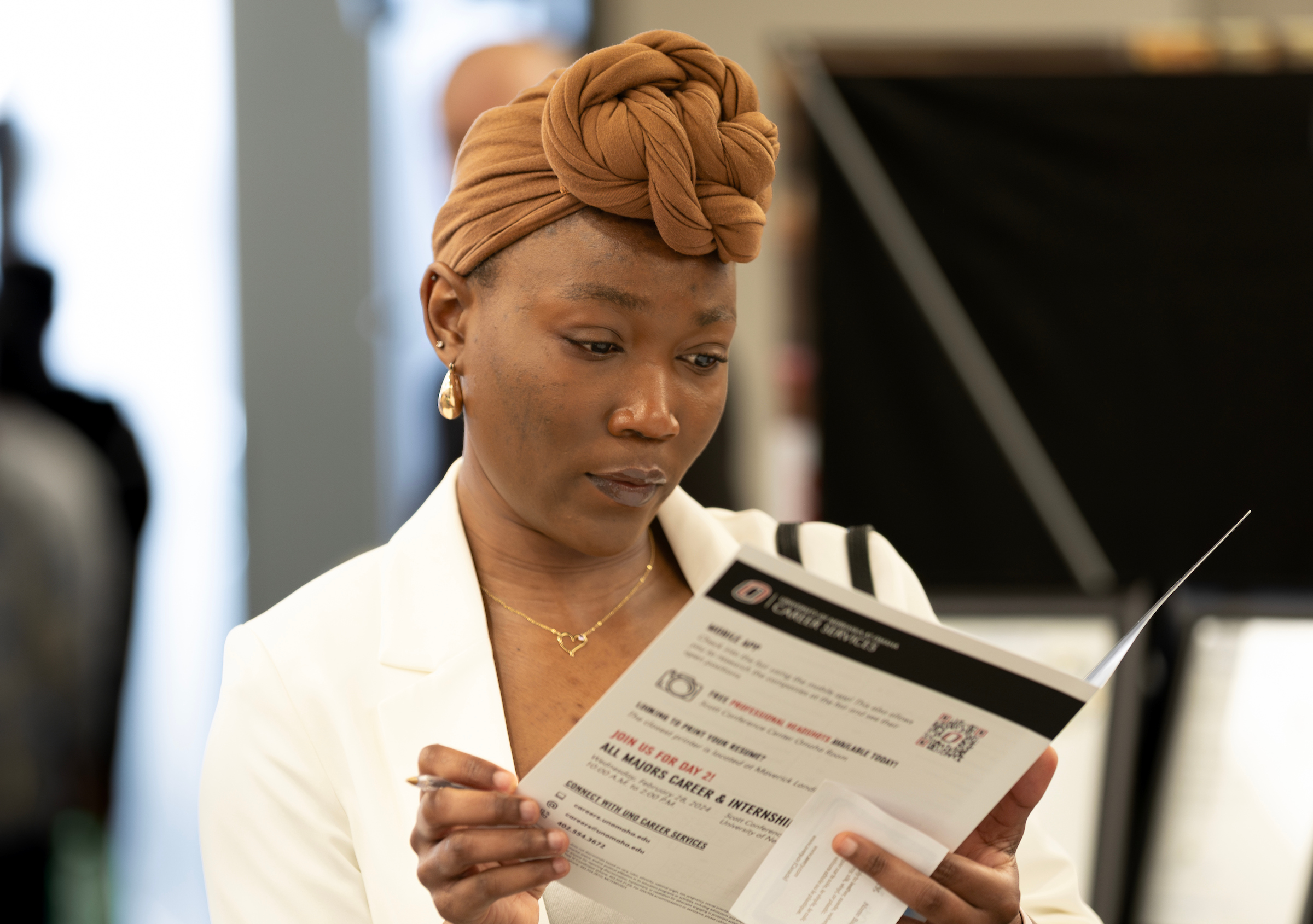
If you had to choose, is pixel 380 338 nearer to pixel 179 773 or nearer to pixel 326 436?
pixel 326 436

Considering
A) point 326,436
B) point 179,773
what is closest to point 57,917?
point 179,773

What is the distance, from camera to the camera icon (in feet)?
2.75

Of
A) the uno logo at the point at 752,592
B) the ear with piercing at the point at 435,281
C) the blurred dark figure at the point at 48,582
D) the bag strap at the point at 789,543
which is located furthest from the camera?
the blurred dark figure at the point at 48,582

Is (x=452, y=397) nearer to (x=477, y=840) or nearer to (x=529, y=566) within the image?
(x=529, y=566)

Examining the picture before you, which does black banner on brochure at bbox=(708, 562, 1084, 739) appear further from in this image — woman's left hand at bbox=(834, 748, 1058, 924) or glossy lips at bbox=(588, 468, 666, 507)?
glossy lips at bbox=(588, 468, 666, 507)

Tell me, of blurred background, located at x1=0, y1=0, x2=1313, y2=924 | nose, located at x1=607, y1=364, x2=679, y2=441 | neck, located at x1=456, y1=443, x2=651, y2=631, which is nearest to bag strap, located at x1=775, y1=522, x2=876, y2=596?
neck, located at x1=456, y1=443, x2=651, y2=631

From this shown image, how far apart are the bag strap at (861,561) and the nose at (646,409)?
0.31m

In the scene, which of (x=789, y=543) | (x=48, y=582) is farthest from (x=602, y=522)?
(x=48, y=582)

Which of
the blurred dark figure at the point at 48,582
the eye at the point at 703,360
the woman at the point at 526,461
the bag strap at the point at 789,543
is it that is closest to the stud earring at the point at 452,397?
the woman at the point at 526,461

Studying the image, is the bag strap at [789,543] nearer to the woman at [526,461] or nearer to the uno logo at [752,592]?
the woman at [526,461]

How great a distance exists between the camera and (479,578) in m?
1.24

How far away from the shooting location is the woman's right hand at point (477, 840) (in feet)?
2.88

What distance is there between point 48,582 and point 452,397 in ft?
6.22

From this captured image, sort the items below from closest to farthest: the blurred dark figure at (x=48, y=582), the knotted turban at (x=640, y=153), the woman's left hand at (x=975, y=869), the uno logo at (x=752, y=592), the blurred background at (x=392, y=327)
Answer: the uno logo at (x=752, y=592) < the woman's left hand at (x=975, y=869) < the knotted turban at (x=640, y=153) < the blurred dark figure at (x=48, y=582) < the blurred background at (x=392, y=327)
